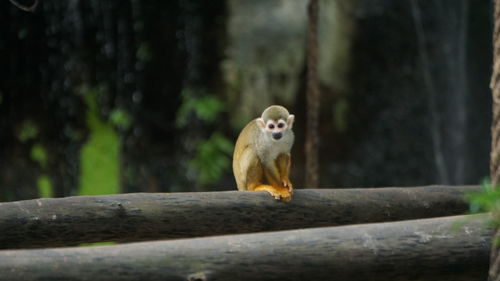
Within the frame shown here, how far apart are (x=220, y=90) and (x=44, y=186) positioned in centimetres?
209

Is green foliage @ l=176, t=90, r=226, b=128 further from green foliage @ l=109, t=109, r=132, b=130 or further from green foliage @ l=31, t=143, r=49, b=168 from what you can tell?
green foliage @ l=31, t=143, r=49, b=168

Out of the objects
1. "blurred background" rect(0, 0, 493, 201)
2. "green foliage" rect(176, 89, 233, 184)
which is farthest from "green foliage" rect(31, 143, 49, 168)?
"green foliage" rect(176, 89, 233, 184)

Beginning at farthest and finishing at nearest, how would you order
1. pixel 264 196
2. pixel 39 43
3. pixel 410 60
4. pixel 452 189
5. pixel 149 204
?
pixel 39 43 < pixel 410 60 < pixel 452 189 < pixel 264 196 < pixel 149 204

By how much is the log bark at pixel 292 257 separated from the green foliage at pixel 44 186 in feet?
17.0

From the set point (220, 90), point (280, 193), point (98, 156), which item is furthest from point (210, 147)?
point (280, 193)

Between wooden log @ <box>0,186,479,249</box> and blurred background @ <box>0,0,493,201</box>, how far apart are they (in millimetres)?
3495

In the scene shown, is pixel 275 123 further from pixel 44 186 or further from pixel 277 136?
pixel 44 186

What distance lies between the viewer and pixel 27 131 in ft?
24.6

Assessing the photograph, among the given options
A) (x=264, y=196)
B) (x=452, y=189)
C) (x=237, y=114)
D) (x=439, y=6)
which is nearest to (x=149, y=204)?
(x=264, y=196)

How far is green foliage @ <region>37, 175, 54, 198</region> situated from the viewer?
291 inches

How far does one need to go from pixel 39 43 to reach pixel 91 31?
0.56 m

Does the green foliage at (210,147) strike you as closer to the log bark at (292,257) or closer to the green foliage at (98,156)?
the green foliage at (98,156)

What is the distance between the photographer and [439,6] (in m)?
7.34

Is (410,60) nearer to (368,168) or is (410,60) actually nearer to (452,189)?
(368,168)
